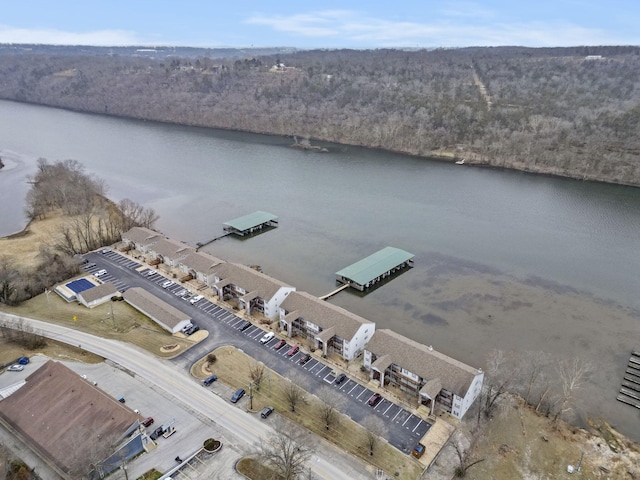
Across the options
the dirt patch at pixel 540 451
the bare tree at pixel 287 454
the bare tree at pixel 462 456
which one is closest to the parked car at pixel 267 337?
the bare tree at pixel 287 454

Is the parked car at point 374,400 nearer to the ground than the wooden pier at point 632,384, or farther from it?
farther from it

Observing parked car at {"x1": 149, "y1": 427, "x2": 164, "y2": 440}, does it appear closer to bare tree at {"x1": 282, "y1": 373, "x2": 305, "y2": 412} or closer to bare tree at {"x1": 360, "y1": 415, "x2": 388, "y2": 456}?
bare tree at {"x1": 282, "y1": 373, "x2": 305, "y2": 412}

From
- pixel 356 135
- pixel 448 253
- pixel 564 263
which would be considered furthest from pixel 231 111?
pixel 564 263

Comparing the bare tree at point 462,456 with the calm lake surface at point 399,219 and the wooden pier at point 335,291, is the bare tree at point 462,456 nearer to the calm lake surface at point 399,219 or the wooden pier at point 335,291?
the calm lake surface at point 399,219

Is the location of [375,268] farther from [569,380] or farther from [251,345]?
[569,380]

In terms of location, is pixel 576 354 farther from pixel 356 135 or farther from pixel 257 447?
pixel 356 135

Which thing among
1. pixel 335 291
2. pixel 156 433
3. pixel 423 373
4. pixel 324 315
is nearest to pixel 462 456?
pixel 423 373
